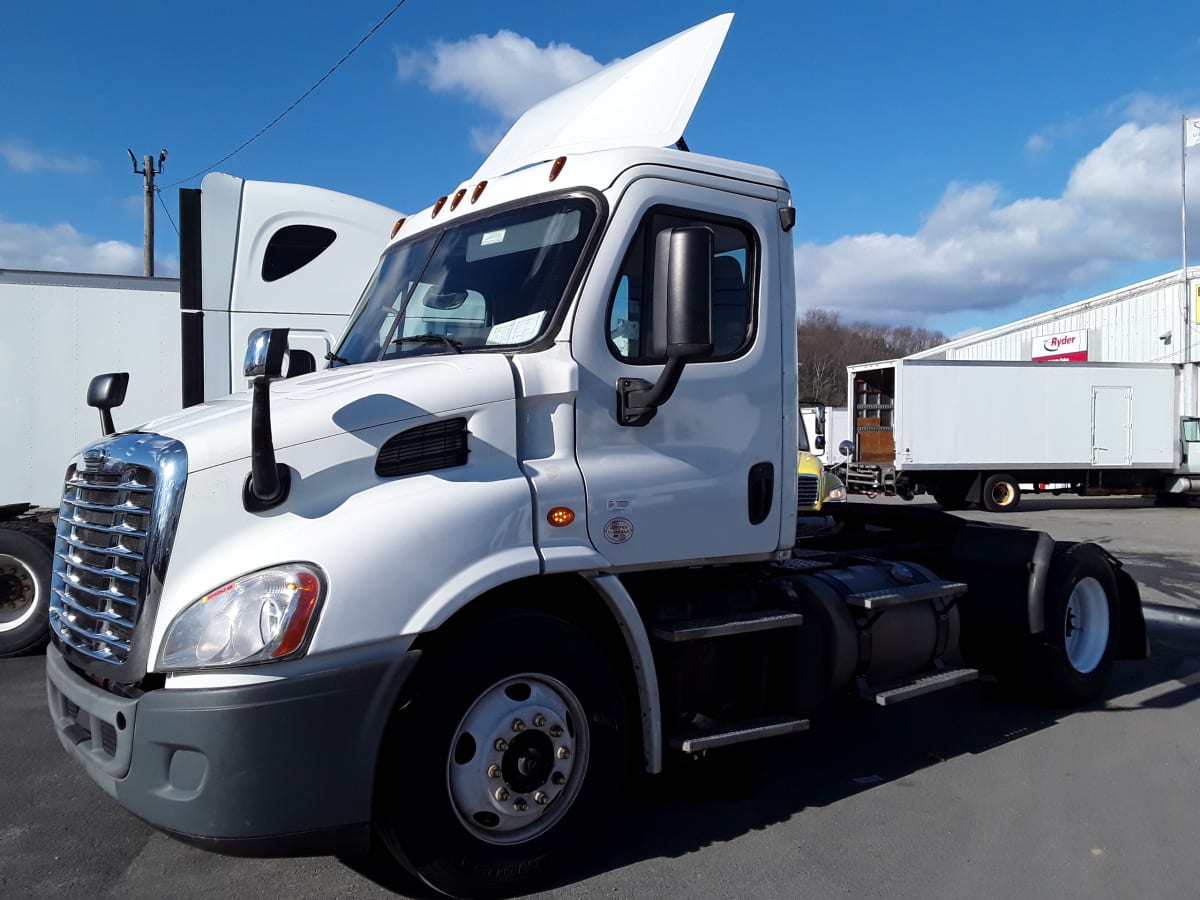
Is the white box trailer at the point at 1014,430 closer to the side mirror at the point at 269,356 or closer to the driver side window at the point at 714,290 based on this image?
the driver side window at the point at 714,290

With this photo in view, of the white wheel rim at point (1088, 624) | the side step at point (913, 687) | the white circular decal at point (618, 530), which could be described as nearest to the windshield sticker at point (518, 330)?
the white circular decal at point (618, 530)

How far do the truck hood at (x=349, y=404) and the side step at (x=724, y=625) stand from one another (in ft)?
3.83

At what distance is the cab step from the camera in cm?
489

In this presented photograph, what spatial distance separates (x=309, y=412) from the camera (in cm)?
338

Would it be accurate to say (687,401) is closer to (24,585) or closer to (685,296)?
(685,296)

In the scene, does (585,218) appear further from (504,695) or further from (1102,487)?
(1102,487)

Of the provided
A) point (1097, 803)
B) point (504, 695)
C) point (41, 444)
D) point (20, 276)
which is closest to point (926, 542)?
point (1097, 803)

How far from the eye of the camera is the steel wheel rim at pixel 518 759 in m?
3.46

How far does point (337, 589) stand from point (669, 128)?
2.58 meters

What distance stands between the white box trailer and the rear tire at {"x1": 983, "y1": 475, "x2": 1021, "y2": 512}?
2 centimetres

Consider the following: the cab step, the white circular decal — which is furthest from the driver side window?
→ the cab step

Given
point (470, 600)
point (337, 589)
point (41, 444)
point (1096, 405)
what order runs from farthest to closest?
point (1096, 405) → point (41, 444) → point (470, 600) → point (337, 589)

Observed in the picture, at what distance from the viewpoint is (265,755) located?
2994 mm

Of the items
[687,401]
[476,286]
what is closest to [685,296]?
[687,401]
